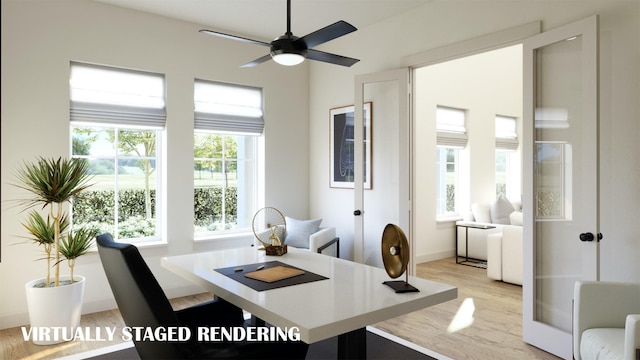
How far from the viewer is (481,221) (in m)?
6.21

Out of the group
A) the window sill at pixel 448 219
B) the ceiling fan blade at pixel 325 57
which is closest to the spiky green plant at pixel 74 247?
the ceiling fan blade at pixel 325 57

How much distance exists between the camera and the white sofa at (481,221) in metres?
6.00

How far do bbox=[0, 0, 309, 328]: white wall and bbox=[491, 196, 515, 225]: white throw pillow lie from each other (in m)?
3.15

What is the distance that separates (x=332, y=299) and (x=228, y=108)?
11.4 ft

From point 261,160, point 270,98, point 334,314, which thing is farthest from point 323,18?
point 334,314

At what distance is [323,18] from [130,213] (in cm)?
280

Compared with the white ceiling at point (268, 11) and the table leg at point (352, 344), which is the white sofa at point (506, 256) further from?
the table leg at point (352, 344)

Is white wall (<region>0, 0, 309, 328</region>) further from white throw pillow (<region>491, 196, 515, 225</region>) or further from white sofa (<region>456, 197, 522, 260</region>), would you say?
white throw pillow (<region>491, 196, 515, 225</region>)

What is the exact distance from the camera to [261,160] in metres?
5.11

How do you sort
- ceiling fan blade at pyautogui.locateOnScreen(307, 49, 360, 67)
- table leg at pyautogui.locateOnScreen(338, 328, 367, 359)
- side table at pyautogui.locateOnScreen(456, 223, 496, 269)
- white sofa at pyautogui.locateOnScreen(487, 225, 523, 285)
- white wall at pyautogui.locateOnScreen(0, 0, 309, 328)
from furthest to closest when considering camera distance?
side table at pyautogui.locateOnScreen(456, 223, 496, 269) < white sofa at pyautogui.locateOnScreen(487, 225, 523, 285) < white wall at pyautogui.locateOnScreen(0, 0, 309, 328) < ceiling fan blade at pyautogui.locateOnScreen(307, 49, 360, 67) < table leg at pyautogui.locateOnScreen(338, 328, 367, 359)

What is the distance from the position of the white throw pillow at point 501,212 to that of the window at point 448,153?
0.61 metres

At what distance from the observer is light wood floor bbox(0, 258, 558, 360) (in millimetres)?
2984

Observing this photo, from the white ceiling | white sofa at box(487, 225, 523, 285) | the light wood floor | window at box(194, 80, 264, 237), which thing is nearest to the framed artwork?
window at box(194, 80, 264, 237)

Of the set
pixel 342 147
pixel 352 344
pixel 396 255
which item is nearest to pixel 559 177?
pixel 396 255
